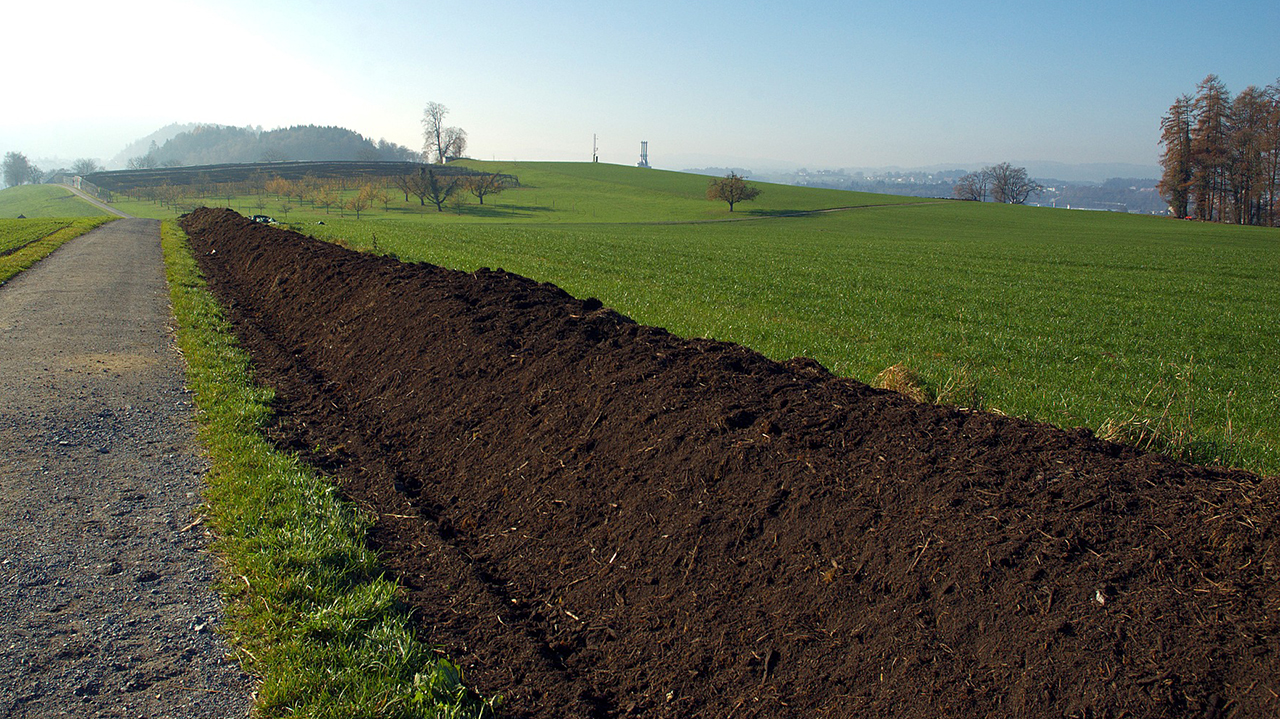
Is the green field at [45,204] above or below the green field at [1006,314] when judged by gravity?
above

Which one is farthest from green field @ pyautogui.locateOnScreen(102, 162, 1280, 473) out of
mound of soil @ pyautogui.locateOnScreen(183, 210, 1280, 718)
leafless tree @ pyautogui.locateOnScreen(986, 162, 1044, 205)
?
leafless tree @ pyautogui.locateOnScreen(986, 162, 1044, 205)

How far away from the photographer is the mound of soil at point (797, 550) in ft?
9.16

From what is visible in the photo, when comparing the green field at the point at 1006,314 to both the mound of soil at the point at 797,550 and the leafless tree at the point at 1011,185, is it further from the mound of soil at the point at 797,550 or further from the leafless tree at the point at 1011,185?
the leafless tree at the point at 1011,185

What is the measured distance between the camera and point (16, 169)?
164375 millimetres

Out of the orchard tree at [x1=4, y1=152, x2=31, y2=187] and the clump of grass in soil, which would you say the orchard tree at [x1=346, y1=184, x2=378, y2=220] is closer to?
the clump of grass in soil

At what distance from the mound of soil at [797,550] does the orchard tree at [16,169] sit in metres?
216

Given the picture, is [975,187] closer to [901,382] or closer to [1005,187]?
[1005,187]

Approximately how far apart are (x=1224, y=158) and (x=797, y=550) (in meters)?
93.6

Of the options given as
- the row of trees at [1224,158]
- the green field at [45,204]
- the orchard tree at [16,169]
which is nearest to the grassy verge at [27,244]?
the green field at [45,204]

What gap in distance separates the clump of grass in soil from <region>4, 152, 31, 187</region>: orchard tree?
215866mm

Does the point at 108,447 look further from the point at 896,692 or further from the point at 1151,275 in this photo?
the point at 1151,275

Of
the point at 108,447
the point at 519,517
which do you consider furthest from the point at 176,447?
the point at 519,517

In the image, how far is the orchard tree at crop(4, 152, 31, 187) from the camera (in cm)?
16388

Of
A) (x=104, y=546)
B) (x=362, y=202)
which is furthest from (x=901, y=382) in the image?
(x=362, y=202)
